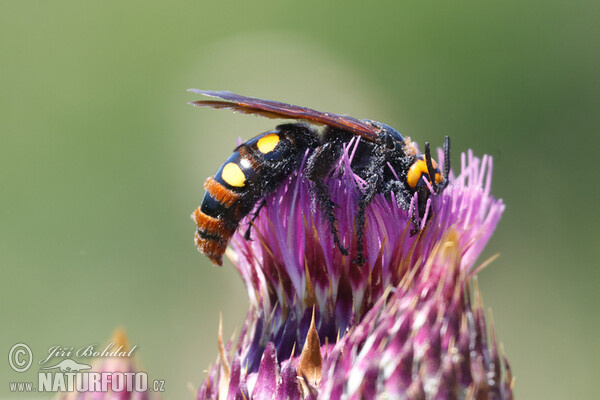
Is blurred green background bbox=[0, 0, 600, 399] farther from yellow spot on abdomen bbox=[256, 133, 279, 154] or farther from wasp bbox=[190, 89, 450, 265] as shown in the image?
yellow spot on abdomen bbox=[256, 133, 279, 154]

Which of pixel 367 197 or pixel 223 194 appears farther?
pixel 223 194

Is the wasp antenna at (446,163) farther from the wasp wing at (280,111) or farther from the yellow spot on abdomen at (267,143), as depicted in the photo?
the yellow spot on abdomen at (267,143)

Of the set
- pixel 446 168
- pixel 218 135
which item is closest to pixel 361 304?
pixel 446 168

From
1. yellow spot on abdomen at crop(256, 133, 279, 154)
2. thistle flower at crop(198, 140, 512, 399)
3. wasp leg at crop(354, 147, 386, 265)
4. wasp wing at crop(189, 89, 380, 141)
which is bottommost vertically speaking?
thistle flower at crop(198, 140, 512, 399)

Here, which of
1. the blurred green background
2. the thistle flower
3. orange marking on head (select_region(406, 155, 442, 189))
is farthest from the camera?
the blurred green background

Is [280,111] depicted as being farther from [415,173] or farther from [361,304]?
[361,304]

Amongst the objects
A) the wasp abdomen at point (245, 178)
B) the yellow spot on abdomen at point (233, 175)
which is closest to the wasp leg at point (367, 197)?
the wasp abdomen at point (245, 178)

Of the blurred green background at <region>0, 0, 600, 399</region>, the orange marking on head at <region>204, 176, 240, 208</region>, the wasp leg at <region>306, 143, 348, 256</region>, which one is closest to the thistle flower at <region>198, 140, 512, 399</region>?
the wasp leg at <region>306, 143, 348, 256</region>
